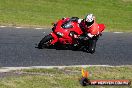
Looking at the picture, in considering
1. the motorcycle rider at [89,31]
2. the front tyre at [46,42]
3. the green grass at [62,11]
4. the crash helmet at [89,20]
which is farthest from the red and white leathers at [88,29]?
the green grass at [62,11]

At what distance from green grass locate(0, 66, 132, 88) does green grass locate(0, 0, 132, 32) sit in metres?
9.35

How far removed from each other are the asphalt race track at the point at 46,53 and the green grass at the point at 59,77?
1.22 m

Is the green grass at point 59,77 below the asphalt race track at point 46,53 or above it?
above

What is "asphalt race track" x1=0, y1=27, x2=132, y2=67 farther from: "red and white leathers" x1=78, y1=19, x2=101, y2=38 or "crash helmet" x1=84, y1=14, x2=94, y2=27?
"crash helmet" x1=84, y1=14, x2=94, y2=27

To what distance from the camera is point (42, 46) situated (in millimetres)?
14555

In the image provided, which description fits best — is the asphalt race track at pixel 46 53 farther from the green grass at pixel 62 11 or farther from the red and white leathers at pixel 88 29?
the green grass at pixel 62 11

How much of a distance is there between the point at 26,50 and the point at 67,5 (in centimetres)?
1615

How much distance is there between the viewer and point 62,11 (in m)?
27.2

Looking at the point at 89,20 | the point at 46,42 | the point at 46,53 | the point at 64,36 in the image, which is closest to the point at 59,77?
the point at 46,53

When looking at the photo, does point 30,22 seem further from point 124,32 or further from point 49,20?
point 124,32

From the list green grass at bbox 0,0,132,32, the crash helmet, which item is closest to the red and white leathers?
the crash helmet

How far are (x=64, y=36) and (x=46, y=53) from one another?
1.26m

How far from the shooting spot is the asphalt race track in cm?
1230

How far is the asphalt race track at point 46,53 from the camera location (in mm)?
12305
